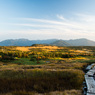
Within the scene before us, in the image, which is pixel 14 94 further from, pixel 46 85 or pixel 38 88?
pixel 46 85

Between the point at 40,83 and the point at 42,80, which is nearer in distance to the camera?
the point at 40,83

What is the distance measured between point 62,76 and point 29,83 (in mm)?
3365

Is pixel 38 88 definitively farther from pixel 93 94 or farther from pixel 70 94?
pixel 93 94

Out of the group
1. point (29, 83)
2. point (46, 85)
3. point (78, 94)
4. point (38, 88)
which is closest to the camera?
point (78, 94)

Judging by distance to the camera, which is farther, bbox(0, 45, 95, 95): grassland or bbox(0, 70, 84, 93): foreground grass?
bbox(0, 70, 84, 93): foreground grass

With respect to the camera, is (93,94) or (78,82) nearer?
(93,94)

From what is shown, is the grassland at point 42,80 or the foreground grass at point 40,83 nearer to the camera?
the grassland at point 42,80

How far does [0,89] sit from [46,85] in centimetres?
341

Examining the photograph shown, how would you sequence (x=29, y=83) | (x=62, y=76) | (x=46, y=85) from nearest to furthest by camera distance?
(x=46, y=85)
(x=29, y=83)
(x=62, y=76)

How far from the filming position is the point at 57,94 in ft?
15.9

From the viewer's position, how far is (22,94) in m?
5.02

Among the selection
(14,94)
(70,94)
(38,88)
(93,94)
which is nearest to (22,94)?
(14,94)

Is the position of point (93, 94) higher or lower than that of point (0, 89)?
higher

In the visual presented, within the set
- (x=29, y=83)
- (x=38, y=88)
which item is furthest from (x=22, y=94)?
(x=29, y=83)
